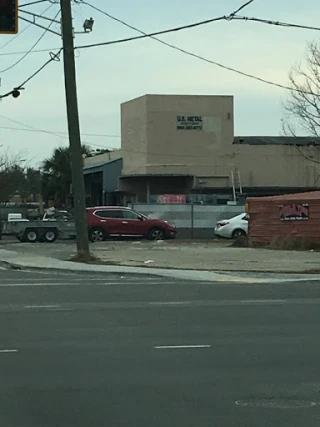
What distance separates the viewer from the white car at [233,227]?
135 feet

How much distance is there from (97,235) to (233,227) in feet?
22.7

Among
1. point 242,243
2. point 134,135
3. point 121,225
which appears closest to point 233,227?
point 242,243

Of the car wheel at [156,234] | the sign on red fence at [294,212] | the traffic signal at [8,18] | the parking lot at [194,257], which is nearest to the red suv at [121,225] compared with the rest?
the car wheel at [156,234]

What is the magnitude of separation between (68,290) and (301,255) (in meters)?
13.8

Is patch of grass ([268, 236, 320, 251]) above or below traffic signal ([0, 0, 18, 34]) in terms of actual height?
below

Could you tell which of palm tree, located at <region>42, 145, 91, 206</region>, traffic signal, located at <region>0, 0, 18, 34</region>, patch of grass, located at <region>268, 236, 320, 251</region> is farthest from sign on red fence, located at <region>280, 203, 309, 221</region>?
palm tree, located at <region>42, 145, 91, 206</region>

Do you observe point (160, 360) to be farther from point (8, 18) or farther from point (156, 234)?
point (156, 234)

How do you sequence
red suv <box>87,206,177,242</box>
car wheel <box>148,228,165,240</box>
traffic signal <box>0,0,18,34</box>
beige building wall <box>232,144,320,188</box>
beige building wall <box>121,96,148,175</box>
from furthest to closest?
1. beige building wall <box>232,144,320,188</box>
2. beige building wall <box>121,96,148,175</box>
3. car wheel <box>148,228,165,240</box>
4. red suv <box>87,206,177,242</box>
5. traffic signal <box>0,0,18,34</box>

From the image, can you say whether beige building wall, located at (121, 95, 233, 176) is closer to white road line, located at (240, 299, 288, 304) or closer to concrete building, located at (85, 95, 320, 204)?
concrete building, located at (85, 95, 320, 204)

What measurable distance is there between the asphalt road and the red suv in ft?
79.5

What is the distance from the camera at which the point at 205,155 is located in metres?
62.4

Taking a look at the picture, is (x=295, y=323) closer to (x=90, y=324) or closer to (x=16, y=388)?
(x=90, y=324)

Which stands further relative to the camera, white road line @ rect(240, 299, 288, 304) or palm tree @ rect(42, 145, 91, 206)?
palm tree @ rect(42, 145, 91, 206)

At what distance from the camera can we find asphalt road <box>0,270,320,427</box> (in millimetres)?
7250
